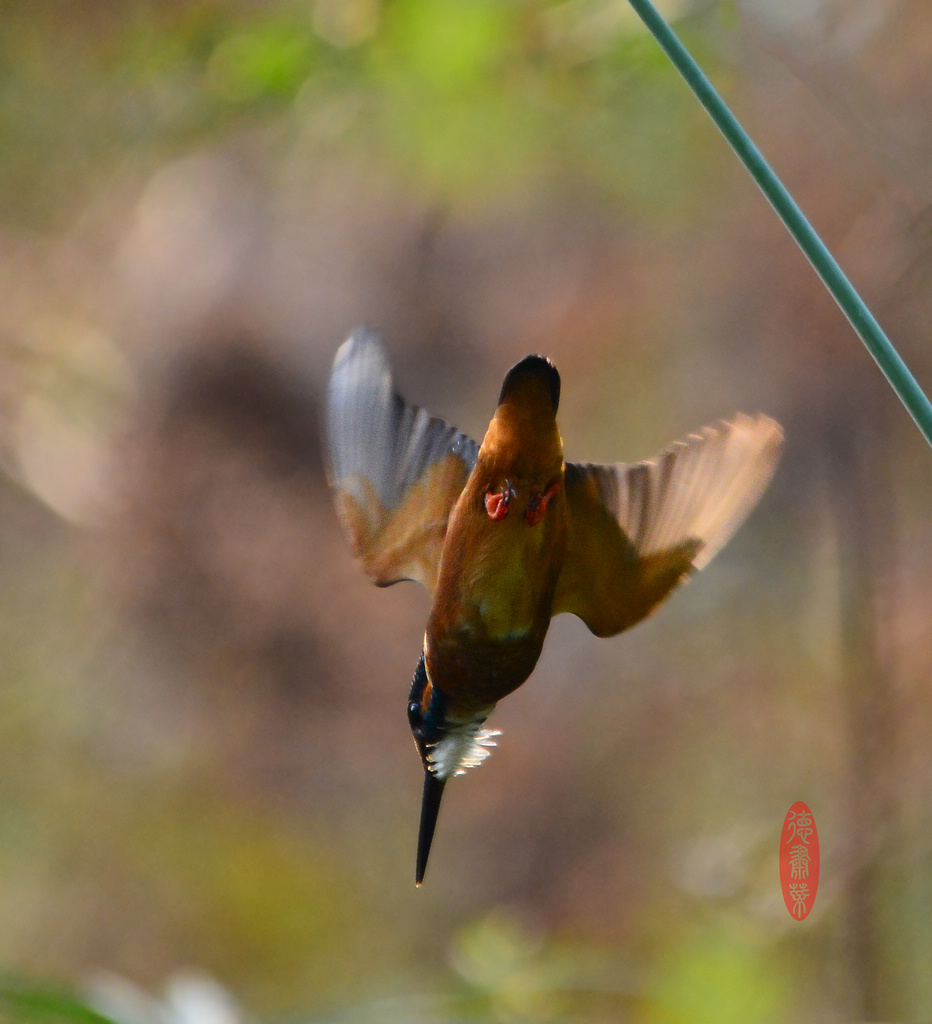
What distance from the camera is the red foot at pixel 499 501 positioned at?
40cm

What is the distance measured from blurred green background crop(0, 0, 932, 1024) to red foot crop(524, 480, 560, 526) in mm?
1244

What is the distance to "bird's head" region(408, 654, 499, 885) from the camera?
1.43 feet

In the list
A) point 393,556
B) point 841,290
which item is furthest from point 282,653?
point 841,290

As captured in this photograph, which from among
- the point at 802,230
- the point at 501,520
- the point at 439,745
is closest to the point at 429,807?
the point at 439,745

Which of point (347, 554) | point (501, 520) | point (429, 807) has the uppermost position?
point (347, 554)

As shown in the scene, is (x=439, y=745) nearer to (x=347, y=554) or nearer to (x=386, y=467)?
(x=386, y=467)

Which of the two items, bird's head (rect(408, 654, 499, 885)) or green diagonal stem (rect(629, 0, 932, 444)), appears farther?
bird's head (rect(408, 654, 499, 885))

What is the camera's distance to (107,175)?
1864mm

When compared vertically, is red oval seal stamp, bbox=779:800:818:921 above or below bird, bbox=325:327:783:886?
below

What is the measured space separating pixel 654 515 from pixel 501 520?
82 mm

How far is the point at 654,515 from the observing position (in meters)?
0.45

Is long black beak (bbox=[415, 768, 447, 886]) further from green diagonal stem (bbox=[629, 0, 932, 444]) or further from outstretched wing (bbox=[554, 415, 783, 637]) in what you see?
green diagonal stem (bbox=[629, 0, 932, 444])

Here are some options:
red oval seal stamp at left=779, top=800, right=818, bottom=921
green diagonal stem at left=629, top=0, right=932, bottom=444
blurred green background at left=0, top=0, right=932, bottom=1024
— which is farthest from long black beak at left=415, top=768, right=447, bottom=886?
blurred green background at left=0, top=0, right=932, bottom=1024

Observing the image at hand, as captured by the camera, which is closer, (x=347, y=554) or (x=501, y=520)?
(x=501, y=520)
